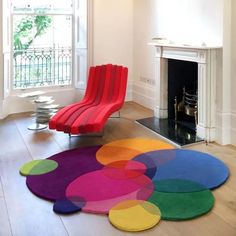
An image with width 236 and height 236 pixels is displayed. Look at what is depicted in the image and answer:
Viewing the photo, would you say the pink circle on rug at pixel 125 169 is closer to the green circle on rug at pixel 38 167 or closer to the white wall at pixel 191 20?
the green circle on rug at pixel 38 167

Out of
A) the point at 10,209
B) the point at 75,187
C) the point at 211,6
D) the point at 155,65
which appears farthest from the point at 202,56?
the point at 10,209

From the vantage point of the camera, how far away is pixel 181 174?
3277 millimetres

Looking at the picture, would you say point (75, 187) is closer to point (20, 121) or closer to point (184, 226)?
point (184, 226)

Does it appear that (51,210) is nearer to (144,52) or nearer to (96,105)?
(96,105)

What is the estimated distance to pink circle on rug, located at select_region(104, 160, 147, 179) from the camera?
10.6 ft

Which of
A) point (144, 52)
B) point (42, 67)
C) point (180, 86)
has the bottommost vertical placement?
point (180, 86)

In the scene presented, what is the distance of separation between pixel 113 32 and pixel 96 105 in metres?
1.81

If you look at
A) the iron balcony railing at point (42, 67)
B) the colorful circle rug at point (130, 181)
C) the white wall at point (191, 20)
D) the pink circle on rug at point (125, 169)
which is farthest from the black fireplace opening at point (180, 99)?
the iron balcony railing at point (42, 67)

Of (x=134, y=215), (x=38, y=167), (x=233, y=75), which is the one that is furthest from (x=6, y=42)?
(x=134, y=215)

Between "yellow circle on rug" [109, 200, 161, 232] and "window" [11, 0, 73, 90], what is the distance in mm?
3625

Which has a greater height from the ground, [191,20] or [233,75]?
[191,20]

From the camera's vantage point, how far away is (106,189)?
2969mm

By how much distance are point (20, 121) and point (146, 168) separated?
245 cm

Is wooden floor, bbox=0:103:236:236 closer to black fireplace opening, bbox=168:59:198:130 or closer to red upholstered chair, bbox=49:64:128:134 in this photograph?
red upholstered chair, bbox=49:64:128:134
